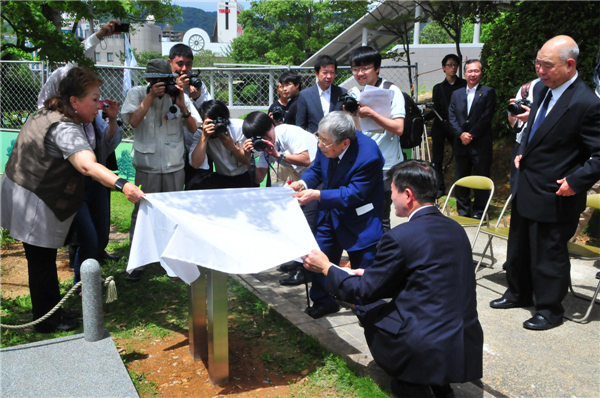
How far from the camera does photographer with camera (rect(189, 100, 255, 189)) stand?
4711mm

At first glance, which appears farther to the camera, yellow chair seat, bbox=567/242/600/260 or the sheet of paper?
the sheet of paper

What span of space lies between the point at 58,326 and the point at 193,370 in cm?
129

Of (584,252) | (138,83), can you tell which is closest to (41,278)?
(584,252)

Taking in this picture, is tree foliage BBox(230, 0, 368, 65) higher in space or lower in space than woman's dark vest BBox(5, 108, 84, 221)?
higher

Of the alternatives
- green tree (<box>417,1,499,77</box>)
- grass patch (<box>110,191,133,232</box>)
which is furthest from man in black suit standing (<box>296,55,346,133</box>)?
green tree (<box>417,1,499,77</box>)

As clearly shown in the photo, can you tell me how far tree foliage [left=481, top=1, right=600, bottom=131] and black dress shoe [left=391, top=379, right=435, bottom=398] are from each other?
21.0 ft

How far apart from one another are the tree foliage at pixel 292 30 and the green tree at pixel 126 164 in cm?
2987

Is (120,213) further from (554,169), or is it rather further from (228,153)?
(554,169)

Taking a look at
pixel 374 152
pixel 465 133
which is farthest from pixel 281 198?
pixel 465 133

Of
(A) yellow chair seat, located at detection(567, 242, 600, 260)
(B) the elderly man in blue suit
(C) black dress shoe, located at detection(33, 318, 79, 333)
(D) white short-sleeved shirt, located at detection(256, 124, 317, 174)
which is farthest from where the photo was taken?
(D) white short-sleeved shirt, located at detection(256, 124, 317, 174)

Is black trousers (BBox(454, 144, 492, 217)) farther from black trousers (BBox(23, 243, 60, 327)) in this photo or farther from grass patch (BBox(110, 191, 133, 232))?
black trousers (BBox(23, 243, 60, 327))

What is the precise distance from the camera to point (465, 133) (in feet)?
23.7

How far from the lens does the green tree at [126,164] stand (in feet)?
31.7

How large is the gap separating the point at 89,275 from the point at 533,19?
8.37m
